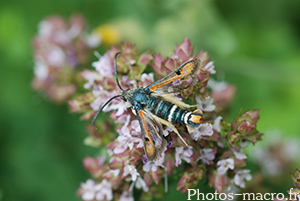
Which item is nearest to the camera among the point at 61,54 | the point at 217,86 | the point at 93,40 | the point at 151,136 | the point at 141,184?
the point at 151,136

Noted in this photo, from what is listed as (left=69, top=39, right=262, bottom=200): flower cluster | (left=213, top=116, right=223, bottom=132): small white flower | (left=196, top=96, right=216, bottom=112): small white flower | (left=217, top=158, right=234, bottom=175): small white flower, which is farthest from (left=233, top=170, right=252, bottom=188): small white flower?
(left=196, top=96, right=216, bottom=112): small white flower

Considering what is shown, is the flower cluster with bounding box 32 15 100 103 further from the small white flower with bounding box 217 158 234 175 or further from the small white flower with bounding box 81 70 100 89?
the small white flower with bounding box 217 158 234 175

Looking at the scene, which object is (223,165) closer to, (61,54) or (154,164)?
(154,164)

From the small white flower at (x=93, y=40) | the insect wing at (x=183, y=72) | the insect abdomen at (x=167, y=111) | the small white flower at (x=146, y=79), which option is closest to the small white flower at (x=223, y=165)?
the insect abdomen at (x=167, y=111)

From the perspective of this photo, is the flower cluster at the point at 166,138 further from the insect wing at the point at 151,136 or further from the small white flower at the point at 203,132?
the insect wing at the point at 151,136

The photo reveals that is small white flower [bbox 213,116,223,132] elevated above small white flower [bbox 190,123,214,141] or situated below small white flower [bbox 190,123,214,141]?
above

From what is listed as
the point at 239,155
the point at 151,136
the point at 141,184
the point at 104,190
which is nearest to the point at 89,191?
the point at 104,190

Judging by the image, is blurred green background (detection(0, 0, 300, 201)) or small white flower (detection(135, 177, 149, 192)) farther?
blurred green background (detection(0, 0, 300, 201))
